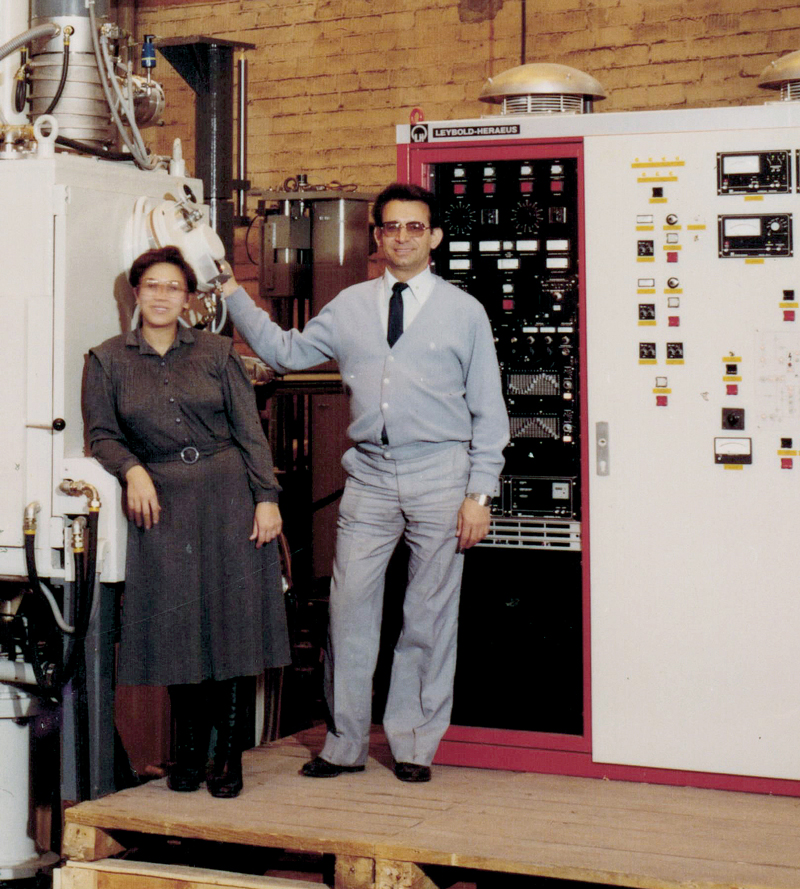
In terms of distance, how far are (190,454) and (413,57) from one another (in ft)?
14.5

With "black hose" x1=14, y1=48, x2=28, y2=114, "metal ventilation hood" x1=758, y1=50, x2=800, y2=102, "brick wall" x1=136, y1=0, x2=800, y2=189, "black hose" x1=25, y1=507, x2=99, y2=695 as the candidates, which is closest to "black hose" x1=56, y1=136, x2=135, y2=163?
"black hose" x1=14, y1=48, x2=28, y2=114

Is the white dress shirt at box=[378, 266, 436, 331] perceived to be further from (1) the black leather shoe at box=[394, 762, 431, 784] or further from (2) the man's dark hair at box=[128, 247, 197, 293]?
(1) the black leather shoe at box=[394, 762, 431, 784]

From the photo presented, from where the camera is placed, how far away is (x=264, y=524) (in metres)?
3.61

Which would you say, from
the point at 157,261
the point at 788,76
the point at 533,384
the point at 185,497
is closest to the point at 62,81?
the point at 157,261

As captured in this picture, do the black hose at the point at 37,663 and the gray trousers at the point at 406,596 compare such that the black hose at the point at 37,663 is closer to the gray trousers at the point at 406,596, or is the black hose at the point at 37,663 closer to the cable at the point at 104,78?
the gray trousers at the point at 406,596

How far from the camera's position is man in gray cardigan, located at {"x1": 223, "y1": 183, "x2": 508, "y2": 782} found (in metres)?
3.65

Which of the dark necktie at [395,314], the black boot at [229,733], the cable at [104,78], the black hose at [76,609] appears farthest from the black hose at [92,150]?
the black boot at [229,733]

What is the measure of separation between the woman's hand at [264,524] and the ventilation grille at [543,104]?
148 cm

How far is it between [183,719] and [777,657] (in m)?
1.71

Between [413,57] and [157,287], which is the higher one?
[413,57]

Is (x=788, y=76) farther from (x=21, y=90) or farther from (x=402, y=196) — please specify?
(x=21, y=90)

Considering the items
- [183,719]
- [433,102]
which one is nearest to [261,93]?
[433,102]

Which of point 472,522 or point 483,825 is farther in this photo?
point 472,522

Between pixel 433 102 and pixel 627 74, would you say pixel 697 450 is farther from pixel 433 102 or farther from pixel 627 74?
pixel 433 102
